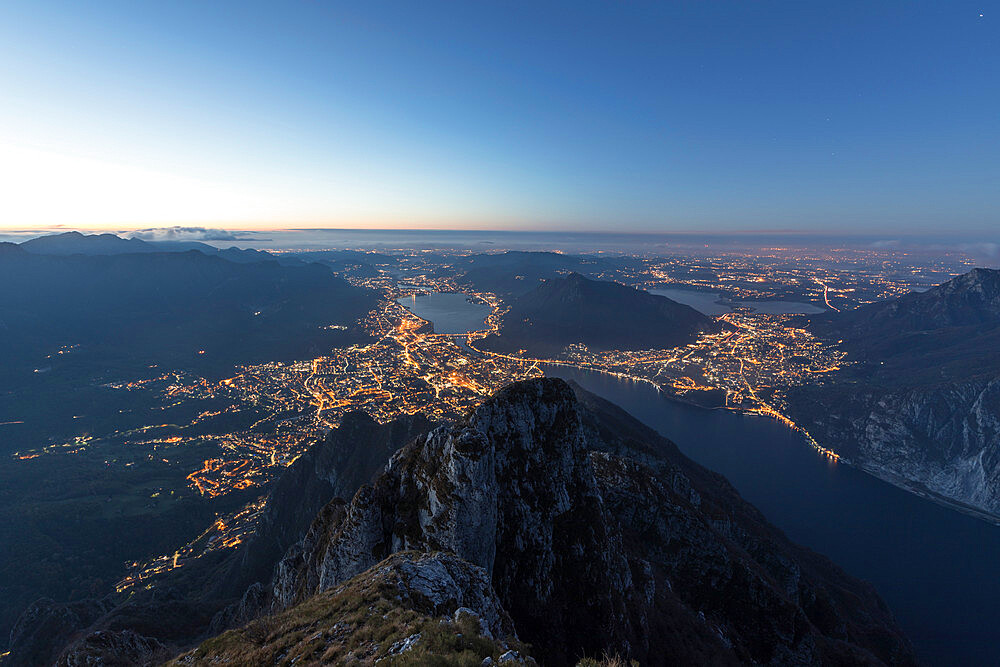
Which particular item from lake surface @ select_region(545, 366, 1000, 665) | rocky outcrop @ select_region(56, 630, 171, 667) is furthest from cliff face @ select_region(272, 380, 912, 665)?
lake surface @ select_region(545, 366, 1000, 665)

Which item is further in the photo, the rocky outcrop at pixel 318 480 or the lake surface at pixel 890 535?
the lake surface at pixel 890 535

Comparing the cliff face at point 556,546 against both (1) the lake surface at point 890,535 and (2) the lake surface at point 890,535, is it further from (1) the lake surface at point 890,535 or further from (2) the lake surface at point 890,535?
(2) the lake surface at point 890,535

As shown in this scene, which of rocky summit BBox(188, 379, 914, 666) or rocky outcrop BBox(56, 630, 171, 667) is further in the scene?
rocky outcrop BBox(56, 630, 171, 667)

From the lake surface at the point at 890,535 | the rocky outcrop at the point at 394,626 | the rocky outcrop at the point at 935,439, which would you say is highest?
the rocky outcrop at the point at 394,626

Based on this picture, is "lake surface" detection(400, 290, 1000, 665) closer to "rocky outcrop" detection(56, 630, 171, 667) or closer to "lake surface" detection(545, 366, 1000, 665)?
"lake surface" detection(545, 366, 1000, 665)

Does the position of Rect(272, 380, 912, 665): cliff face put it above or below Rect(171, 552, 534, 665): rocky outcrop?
below

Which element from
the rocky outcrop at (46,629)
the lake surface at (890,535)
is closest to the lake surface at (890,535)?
the lake surface at (890,535)

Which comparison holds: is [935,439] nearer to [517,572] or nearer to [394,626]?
[517,572]
